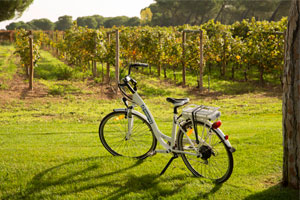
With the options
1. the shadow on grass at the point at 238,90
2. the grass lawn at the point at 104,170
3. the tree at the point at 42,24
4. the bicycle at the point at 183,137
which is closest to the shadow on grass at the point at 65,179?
the grass lawn at the point at 104,170

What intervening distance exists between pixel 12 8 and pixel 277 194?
81.4ft

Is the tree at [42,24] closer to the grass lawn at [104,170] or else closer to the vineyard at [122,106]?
the vineyard at [122,106]

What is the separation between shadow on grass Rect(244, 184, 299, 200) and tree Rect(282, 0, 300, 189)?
82 mm

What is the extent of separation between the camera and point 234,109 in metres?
9.81

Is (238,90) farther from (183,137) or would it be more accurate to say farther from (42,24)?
(42,24)

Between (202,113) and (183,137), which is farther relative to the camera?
(183,137)

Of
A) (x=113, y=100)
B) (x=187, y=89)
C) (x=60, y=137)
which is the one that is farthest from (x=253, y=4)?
(x=60, y=137)

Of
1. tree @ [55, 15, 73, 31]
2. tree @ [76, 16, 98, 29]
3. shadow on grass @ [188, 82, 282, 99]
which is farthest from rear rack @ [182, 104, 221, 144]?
tree @ [76, 16, 98, 29]

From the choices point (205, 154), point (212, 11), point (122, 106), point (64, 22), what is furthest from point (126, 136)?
point (64, 22)

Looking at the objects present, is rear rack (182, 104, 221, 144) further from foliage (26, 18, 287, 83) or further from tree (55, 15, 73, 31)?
tree (55, 15, 73, 31)

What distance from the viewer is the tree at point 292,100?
2.98 metres

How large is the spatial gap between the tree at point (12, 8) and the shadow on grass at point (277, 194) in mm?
24097

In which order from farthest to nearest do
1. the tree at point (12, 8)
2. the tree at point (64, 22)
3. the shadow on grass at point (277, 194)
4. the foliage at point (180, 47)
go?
1. the tree at point (64, 22)
2. the tree at point (12, 8)
3. the foliage at point (180, 47)
4. the shadow on grass at point (277, 194)

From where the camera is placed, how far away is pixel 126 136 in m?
4.20
